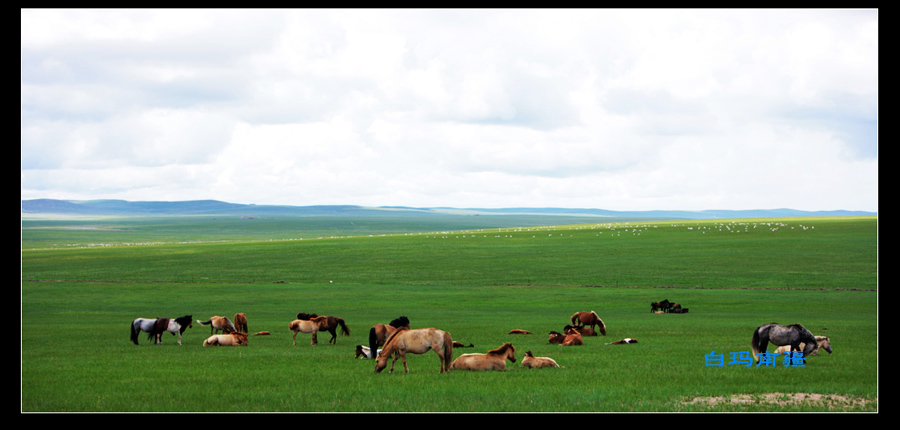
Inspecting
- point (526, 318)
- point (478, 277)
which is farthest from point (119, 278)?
point (526, 318)

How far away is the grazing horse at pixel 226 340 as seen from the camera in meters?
21.7

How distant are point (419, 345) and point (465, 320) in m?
16.5

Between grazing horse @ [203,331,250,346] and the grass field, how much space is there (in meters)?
0.73

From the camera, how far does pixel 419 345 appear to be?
14.6m

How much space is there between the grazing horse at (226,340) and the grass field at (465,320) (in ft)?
2.41

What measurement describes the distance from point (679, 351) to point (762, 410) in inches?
296

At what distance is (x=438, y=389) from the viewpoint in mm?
12570

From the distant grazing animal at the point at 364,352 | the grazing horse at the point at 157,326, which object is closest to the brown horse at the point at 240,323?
the grazing horse at the point at 157,326

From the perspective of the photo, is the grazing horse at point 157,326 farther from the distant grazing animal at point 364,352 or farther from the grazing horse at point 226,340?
the distant grazing animal at point 364,352

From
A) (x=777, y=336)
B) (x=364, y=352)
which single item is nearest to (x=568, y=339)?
(x=777, y=336)

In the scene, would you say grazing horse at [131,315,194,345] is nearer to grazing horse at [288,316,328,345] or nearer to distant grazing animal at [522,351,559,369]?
grazing horse at [288,316,328,345]
